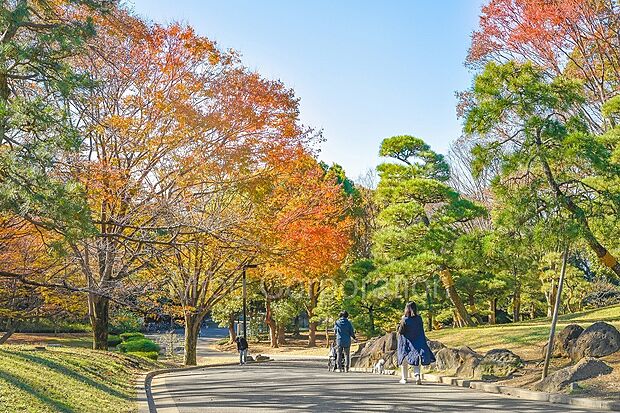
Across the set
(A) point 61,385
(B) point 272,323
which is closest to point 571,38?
(A) point 61,385

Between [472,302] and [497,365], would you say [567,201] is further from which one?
[472,302]

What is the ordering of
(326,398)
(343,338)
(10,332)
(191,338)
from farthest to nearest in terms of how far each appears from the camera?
(191,338)
(10,332)
(343,338)
(326,398)

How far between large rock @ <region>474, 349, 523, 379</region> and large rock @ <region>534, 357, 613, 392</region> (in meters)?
2.08

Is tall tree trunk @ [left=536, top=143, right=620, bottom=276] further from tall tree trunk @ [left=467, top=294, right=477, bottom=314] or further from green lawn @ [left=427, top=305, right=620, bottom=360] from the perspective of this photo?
tall tree trunk @ [left=467, top=294, right=477, bottom=314]

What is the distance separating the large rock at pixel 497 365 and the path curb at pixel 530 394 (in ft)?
1.52

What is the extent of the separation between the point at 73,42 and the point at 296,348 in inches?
1285

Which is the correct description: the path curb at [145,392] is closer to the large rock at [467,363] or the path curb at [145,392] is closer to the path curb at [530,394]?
the path curb at [530,394]

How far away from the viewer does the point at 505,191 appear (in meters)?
11.0

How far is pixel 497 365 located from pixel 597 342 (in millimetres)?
1849

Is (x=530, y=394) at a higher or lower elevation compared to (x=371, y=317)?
lower

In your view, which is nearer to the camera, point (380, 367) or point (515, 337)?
point (380, 367)

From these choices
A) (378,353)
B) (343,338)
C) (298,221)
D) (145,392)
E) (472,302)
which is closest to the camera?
(145,392)

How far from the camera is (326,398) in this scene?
9680 mm

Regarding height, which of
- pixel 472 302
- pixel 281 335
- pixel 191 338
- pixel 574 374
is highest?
pixel 472 302
